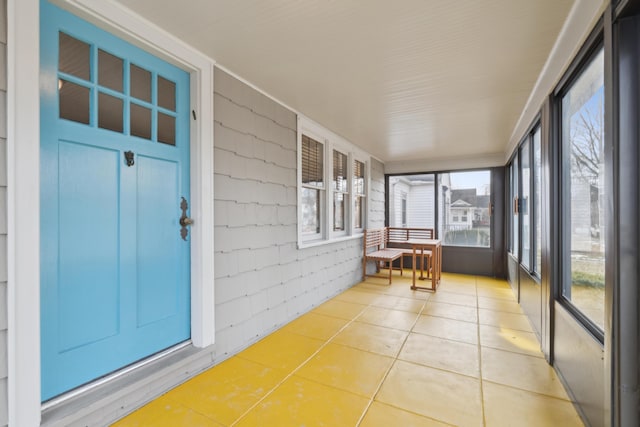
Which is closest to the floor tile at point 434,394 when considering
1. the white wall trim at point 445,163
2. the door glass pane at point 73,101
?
the door glass pane at point 73,101

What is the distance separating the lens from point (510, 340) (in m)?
2.78

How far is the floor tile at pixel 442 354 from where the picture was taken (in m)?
2.29

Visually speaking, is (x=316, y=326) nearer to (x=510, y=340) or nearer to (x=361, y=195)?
(x=510, y=340)

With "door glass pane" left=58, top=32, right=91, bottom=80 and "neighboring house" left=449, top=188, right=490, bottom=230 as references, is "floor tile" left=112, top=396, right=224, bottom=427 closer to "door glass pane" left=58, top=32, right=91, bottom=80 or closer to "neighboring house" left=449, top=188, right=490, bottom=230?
"door glass pane" left=58, top=32, right=91, bottom=80

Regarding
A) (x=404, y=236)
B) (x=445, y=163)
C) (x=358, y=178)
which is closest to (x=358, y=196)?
(x=358, y=178)

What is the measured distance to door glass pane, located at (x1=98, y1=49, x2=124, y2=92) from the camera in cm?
171

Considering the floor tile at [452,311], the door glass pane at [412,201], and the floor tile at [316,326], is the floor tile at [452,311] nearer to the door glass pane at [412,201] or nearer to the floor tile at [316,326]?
the floor tile at [316,326]

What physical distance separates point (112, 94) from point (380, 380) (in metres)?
2.52

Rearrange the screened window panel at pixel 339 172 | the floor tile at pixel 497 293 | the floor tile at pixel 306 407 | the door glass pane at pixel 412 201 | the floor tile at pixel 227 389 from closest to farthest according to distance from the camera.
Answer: the floor tile at pixel 306 407, the floor tile at pixel 227 389, the floor tile at pixel 497 293, the screened window panel at pixel 339 172, the door glass pane at pixel 412 201

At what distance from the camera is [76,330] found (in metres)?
1.58

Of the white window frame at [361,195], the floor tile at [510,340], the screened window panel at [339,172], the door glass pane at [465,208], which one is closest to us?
the floor tile at [510,340]

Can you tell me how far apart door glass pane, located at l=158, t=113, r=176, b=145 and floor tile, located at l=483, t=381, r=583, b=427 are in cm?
266

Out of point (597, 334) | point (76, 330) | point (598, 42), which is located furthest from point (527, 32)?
point (76, 330)

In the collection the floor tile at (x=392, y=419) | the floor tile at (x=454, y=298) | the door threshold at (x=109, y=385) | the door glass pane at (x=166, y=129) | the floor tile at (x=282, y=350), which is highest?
the door glass pane at (x=166, y=129)
